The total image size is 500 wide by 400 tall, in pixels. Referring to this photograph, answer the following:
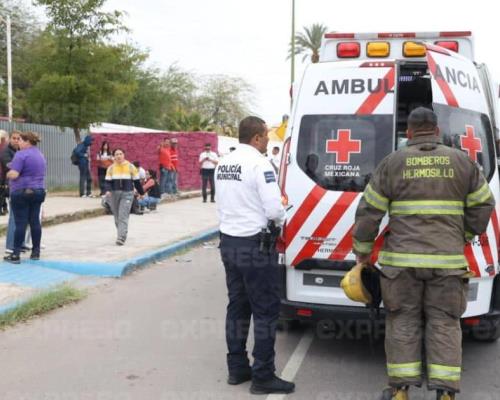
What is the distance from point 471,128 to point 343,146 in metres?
1.04

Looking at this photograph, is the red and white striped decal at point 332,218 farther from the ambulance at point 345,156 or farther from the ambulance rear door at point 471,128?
the ambulance rear door at point 471,128

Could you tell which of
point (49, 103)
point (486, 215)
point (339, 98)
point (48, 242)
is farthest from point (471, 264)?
point (49, 103)

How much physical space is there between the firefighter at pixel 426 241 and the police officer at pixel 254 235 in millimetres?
711

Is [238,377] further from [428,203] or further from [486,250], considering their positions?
[486,250]

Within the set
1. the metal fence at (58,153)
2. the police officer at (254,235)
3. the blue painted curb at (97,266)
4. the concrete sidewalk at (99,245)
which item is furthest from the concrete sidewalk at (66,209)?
the police officer at (254,235)

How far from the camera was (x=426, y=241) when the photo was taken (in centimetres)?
409

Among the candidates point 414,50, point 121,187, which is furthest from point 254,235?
point 121,187

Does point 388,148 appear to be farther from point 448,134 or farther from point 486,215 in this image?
point 486,215

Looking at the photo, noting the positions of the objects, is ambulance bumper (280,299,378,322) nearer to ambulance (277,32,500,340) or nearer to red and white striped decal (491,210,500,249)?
ambulance (277,32,500,340)

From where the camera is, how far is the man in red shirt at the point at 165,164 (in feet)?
58.6

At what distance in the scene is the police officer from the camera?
4.56 meters

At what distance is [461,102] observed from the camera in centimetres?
517

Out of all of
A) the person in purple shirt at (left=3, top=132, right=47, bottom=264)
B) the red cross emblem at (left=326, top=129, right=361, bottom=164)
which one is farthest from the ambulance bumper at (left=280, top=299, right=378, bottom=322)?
the person in purple shirt at (left=3, top=132, right=47, bottom=264)

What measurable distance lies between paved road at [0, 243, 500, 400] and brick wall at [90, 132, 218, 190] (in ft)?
50.6
